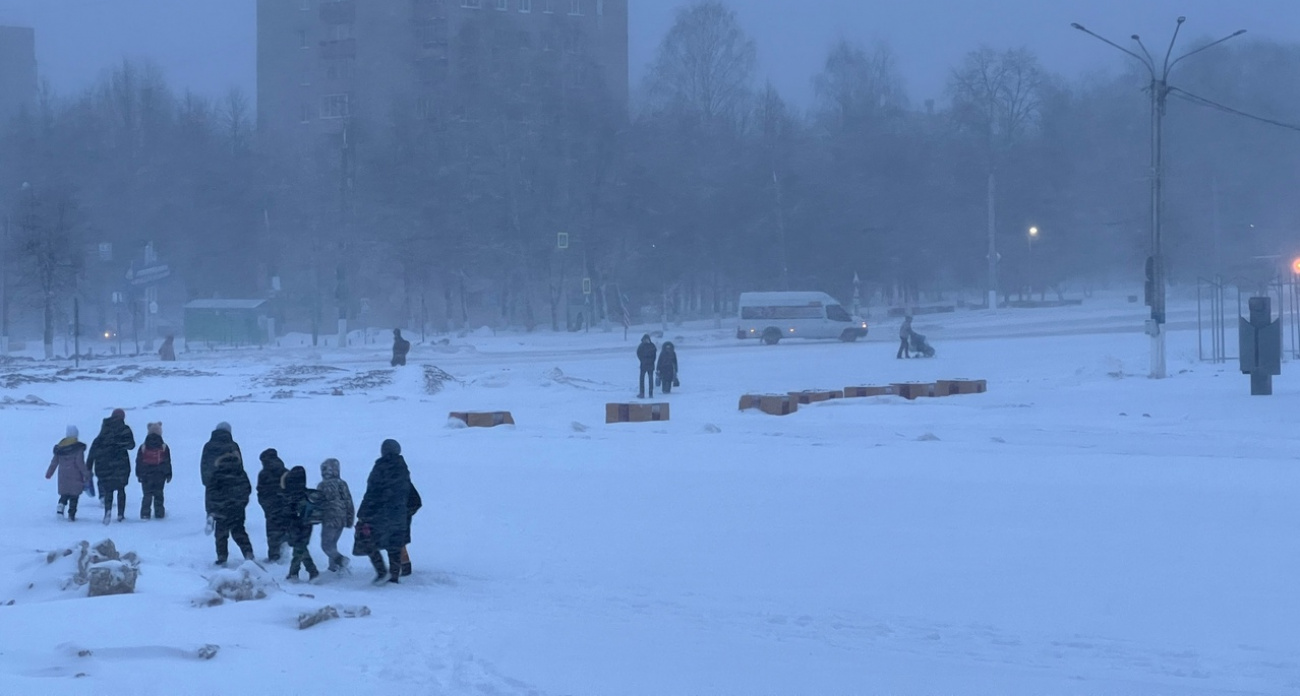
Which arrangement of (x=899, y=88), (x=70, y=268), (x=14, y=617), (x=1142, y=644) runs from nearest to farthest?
1. (x=1142, y=644)
2. (x=14, y=617)
3. (x=70, y=268)
4. (x=899, y=88)

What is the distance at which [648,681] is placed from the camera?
793 cm

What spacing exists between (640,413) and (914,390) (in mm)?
6296

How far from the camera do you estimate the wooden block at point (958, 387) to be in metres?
27.3

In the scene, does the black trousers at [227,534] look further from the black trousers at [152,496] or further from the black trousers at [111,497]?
the black trousers at [111,497]

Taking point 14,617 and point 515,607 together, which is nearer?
point 14,617

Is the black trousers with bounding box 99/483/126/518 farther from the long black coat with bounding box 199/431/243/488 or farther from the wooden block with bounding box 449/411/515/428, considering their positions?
the wooden block with bounding box 449/411/515/428

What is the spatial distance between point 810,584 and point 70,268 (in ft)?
177

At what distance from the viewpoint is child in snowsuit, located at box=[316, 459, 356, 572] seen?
1134 centimetres

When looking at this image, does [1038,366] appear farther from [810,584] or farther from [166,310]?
[166,310]

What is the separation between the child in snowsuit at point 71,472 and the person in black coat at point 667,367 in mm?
16852

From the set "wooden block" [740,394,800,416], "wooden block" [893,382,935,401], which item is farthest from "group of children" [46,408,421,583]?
"wooden block" [893,382,935,401]

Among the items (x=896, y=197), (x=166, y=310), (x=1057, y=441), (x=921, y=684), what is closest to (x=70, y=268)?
(x=166, y=310)

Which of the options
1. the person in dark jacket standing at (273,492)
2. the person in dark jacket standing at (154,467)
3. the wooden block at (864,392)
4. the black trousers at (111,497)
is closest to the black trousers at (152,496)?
the person in dark jacket standing at (154,467)

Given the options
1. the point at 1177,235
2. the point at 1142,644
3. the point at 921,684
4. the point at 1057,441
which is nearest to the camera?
the point at 921,684
